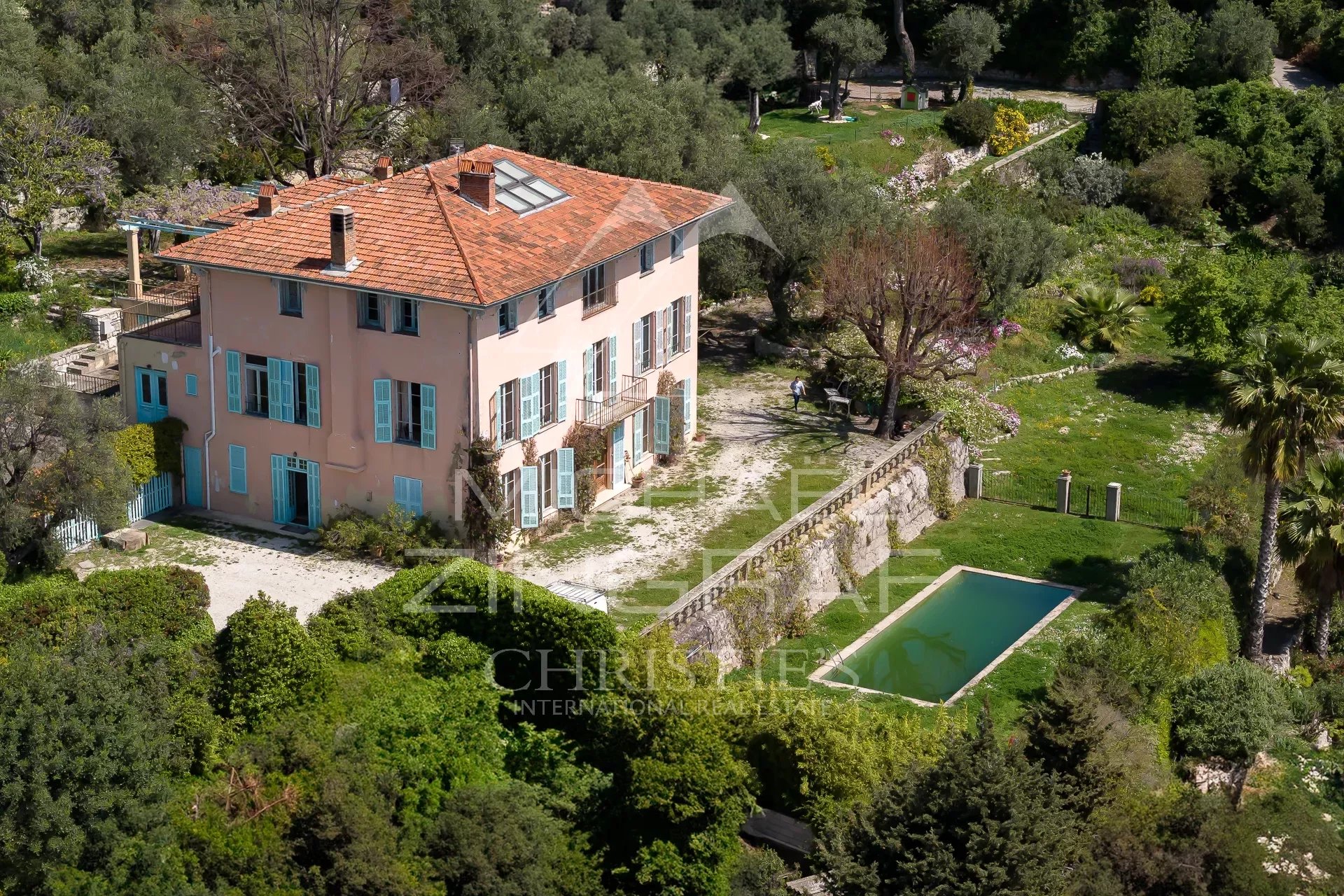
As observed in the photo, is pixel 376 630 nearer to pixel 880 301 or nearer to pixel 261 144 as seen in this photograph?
pixel 880 301

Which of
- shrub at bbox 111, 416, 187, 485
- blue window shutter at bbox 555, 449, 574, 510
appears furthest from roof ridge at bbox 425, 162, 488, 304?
shrub at bbox 111, 416, 187, 485

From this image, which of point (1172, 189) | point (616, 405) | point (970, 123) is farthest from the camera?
point (970, 123)

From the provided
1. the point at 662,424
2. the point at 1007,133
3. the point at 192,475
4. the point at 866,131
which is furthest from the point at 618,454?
the point at 1007,133

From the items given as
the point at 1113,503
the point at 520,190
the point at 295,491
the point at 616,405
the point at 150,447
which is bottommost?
the point at 1113,503

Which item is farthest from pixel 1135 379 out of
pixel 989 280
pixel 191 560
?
pixel 191 560

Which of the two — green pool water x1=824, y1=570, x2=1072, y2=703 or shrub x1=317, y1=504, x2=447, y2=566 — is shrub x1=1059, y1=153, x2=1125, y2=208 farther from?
shrub x1=317, y1=504, x2=447, y2=566

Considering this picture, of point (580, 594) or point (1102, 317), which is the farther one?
point (1102, 317)

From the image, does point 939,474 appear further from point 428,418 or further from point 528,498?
point 428,418
